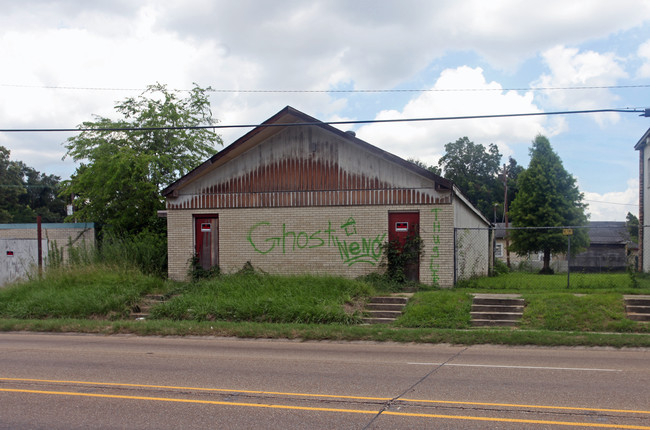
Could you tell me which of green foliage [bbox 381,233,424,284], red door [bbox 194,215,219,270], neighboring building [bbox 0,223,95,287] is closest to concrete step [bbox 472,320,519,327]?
green foliage [bbox 381,233,424,284]

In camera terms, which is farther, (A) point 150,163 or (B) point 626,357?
(A) point 150,163

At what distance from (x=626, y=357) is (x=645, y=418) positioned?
14.2ft

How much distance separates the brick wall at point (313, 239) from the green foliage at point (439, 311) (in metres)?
2.02

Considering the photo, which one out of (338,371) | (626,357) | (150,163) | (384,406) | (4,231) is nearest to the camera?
(384,406)

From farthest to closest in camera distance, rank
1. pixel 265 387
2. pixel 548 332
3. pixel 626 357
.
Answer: pixel 548 332 → pixel 626 357 → pixel 265 387

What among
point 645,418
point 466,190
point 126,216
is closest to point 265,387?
point 645,418

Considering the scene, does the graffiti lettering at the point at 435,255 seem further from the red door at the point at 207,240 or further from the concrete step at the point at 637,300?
the red door at the point at 207,240

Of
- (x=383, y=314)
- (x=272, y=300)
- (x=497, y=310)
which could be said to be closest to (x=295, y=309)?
(x=272, y=300)

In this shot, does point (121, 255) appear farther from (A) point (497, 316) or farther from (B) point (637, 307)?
(B) point (637, 307)

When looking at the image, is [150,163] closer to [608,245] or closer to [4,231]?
[4,231]

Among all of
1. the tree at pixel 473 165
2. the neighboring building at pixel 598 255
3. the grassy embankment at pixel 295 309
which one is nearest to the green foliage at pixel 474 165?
the tree at pixel 473 165

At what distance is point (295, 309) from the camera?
1460 cm

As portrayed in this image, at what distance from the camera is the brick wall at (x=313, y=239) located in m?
17.3

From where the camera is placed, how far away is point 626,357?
996 centimetres
